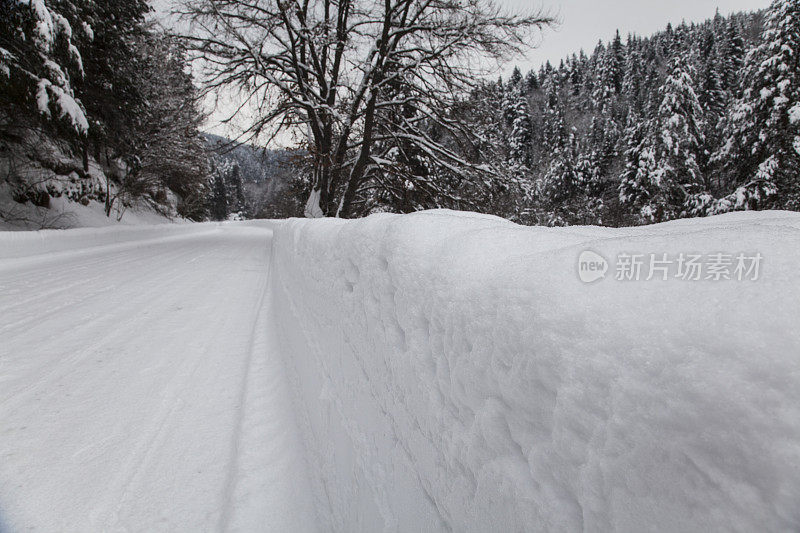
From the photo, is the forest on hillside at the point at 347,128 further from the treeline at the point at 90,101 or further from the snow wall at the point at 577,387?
the snow wall at the point at 577,387

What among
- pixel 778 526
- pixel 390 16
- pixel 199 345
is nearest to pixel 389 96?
pixel 390 16

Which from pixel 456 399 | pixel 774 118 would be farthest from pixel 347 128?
pixel 774 118

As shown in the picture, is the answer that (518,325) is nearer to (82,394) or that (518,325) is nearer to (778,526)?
(778,526)

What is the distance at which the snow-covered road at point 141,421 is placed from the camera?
2027mm

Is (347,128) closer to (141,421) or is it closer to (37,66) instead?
(37,66)

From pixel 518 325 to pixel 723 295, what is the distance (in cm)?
35

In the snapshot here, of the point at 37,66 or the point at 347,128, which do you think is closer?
the point at 37,66

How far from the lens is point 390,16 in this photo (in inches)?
374

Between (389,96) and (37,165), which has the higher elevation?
(389,96)

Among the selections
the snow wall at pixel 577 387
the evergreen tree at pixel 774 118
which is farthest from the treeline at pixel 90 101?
the evergreen tree at pixel 774 118

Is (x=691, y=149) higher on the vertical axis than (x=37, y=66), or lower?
higher

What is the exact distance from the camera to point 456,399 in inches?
40.5

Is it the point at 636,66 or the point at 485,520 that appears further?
the point at 636,66

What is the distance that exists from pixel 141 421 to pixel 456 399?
2.75m
